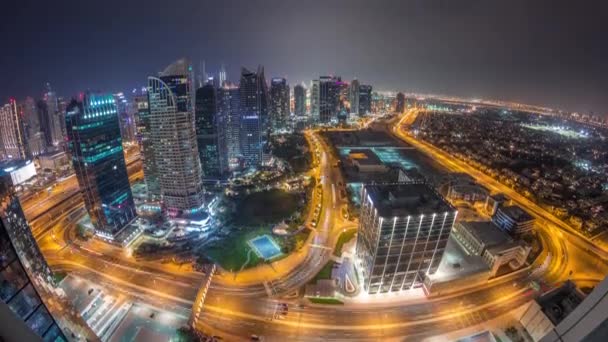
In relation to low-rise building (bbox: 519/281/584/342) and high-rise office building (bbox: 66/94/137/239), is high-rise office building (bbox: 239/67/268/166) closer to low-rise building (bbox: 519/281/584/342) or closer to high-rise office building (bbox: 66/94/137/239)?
high-rise office building (bbox: 66/94/137/239)

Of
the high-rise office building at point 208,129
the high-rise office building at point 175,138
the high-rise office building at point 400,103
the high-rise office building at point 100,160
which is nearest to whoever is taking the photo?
the high-rise office building at point 100,160

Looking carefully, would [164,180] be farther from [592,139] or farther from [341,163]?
[592,139]

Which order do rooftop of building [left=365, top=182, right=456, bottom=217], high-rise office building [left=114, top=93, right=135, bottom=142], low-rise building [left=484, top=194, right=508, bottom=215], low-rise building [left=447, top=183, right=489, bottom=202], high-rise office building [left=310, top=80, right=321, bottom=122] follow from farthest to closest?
high-rise office building [left=310, top=80, right=321, bottom=122] → high-rise office building [left=114, top=93, right=135, bottom=142] → low-rise building [left=447, top=183, right=489, bottom=202] → low-rise building [left=484, top=194, right=508, bottom=215] → rooftop of building [left=365, top=182, right=456, bottom=217]

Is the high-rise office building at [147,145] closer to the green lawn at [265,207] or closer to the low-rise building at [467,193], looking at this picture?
the green lawn at [265,207]

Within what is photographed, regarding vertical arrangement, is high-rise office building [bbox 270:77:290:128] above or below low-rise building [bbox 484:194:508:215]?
above

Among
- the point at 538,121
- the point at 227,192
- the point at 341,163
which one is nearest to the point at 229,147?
the point at 227,192

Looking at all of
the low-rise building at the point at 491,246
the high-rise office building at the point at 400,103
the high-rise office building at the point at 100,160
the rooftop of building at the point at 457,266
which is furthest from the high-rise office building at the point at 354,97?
the high-rise office building at the point at 100,160

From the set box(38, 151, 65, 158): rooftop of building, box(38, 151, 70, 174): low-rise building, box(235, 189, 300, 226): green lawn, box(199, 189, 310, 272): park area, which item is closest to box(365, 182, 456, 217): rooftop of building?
box(199, 189, 310, 272): park area
